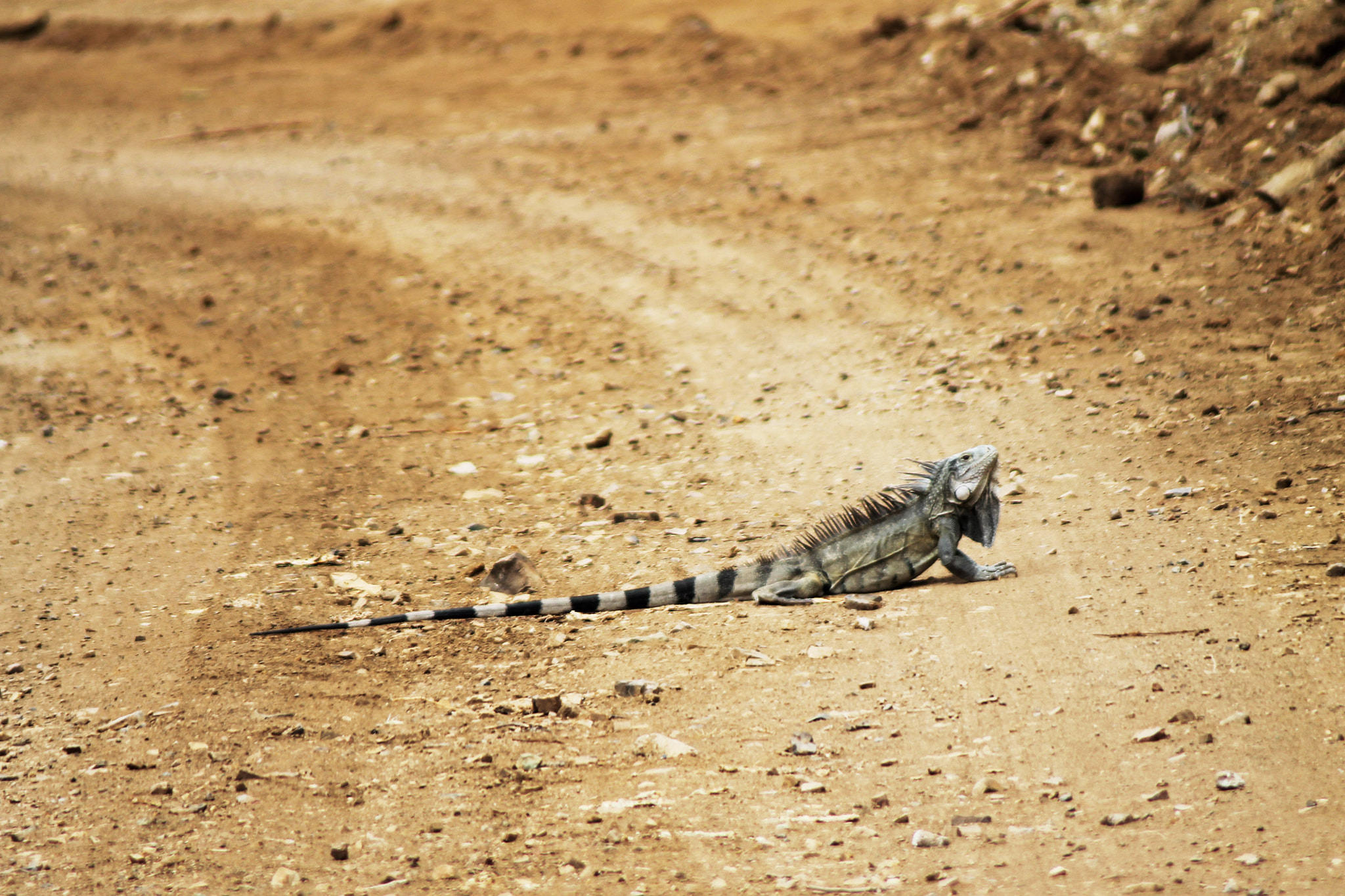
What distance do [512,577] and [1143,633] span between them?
3300 millimetres

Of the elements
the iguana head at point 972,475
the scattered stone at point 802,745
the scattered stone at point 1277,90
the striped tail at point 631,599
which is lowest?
the striped tail at point 631,599

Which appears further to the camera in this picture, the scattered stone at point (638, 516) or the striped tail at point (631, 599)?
the scattered stone at point (638, 516)

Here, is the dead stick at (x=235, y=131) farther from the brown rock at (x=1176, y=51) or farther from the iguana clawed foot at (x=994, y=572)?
the iguana clawed foot at (x=994, y=572)

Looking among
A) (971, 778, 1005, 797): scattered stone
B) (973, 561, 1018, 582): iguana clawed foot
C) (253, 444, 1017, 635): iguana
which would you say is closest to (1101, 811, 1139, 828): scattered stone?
(971, 778, 1005, 797): scattered stone

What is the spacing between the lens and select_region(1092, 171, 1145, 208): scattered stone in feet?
37.1

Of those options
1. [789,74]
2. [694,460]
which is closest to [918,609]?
[694,460]

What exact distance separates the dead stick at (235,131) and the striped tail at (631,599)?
13.7 meters

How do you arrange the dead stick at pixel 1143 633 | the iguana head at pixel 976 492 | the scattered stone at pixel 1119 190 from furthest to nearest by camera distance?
the scattered stone at pixel 1119 190 < the iguana head at pixel 976 492 < the dead stick at pixel 1143 633

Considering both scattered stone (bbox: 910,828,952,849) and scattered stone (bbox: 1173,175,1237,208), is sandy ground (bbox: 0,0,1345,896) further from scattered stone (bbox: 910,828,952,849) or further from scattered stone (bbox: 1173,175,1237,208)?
scattered stone (bbox: 1173,175,1237,208)

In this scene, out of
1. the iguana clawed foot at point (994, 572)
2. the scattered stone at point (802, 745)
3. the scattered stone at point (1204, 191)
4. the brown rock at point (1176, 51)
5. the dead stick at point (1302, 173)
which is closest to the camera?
the scattered stone at point (802, 745)

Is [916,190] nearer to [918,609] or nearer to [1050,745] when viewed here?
[918,609]

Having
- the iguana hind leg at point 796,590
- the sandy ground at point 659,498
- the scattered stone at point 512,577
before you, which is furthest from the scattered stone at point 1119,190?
the scattered stone at point 512,577

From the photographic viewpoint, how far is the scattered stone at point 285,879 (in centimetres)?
418

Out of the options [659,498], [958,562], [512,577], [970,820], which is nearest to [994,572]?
[958,562]
